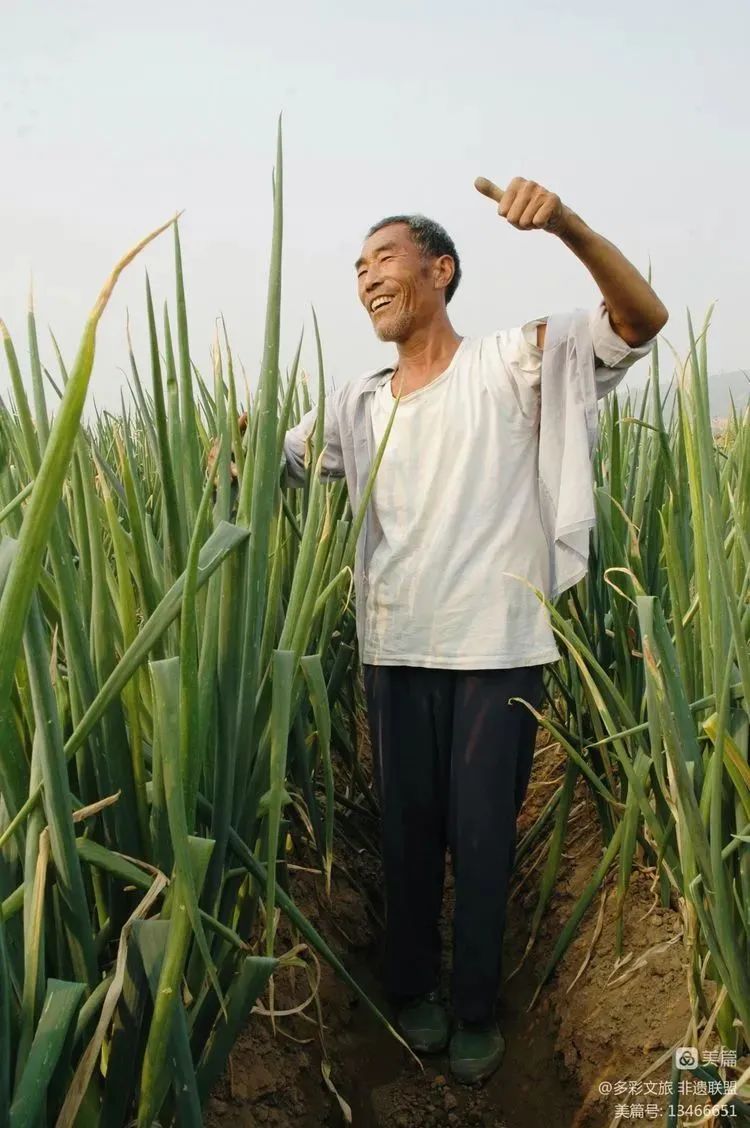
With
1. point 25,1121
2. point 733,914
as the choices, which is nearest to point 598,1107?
point 733,914

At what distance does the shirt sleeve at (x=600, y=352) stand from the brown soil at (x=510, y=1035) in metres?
0.78

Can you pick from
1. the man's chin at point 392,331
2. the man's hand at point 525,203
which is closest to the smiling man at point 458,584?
the man's chin at point 392,331

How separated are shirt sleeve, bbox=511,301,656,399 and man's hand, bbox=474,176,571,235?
184 millimetres

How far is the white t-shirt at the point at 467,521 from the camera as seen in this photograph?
1371 mm

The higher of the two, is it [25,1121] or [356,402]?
[356,402]

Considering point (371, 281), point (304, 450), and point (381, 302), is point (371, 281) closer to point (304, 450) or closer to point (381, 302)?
point (381, 302)

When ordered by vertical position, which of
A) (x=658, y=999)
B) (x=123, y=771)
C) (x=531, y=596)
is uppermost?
(x=531, y=596)

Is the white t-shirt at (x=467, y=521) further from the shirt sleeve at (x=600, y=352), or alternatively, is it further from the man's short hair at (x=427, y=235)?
the man's short hair at (x=427, y=235)

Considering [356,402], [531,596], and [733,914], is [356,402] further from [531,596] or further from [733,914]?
[733,914]

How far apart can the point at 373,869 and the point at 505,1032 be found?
0.40m

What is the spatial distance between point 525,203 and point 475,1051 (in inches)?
50.7

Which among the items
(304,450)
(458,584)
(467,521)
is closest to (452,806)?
(458,584)

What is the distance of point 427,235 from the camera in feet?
4.98

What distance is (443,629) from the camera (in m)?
1.39
